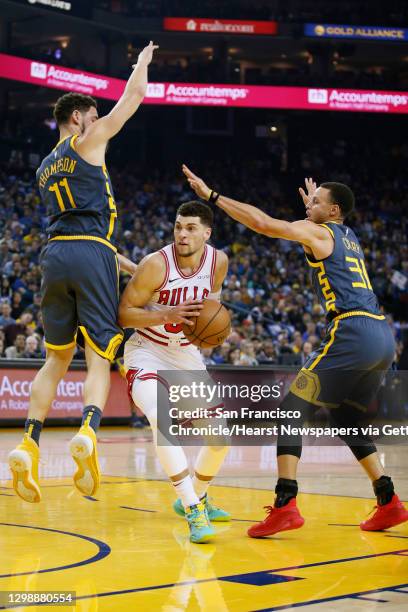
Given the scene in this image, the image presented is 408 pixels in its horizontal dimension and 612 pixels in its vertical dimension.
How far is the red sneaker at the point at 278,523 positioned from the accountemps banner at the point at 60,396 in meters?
10.5

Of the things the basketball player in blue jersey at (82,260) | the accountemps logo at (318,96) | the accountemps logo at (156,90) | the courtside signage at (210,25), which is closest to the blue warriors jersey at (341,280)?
the basketball player in blue jersey at (82,260)

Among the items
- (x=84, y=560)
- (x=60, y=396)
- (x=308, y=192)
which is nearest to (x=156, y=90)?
(x=60, y=396)

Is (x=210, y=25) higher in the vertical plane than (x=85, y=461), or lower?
higher

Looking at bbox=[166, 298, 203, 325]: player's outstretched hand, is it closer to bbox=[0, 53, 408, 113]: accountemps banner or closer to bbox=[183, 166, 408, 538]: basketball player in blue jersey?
bbox=[183, 166, 408, 538]: basketball player in blue jersey

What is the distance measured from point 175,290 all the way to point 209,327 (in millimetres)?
489

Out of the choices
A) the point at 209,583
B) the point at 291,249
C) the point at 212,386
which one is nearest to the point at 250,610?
the point at 209,583

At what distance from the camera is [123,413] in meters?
17.7

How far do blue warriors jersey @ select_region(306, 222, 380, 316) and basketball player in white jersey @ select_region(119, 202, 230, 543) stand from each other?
0.71 metres

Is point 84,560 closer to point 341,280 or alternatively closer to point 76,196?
point 76,196

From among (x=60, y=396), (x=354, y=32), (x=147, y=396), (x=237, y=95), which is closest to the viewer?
(x=147, y=396)

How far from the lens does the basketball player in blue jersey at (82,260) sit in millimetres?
5938

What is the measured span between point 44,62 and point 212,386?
22.5m

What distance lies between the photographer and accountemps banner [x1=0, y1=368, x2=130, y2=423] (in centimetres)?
1609

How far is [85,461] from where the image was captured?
5.46 m
